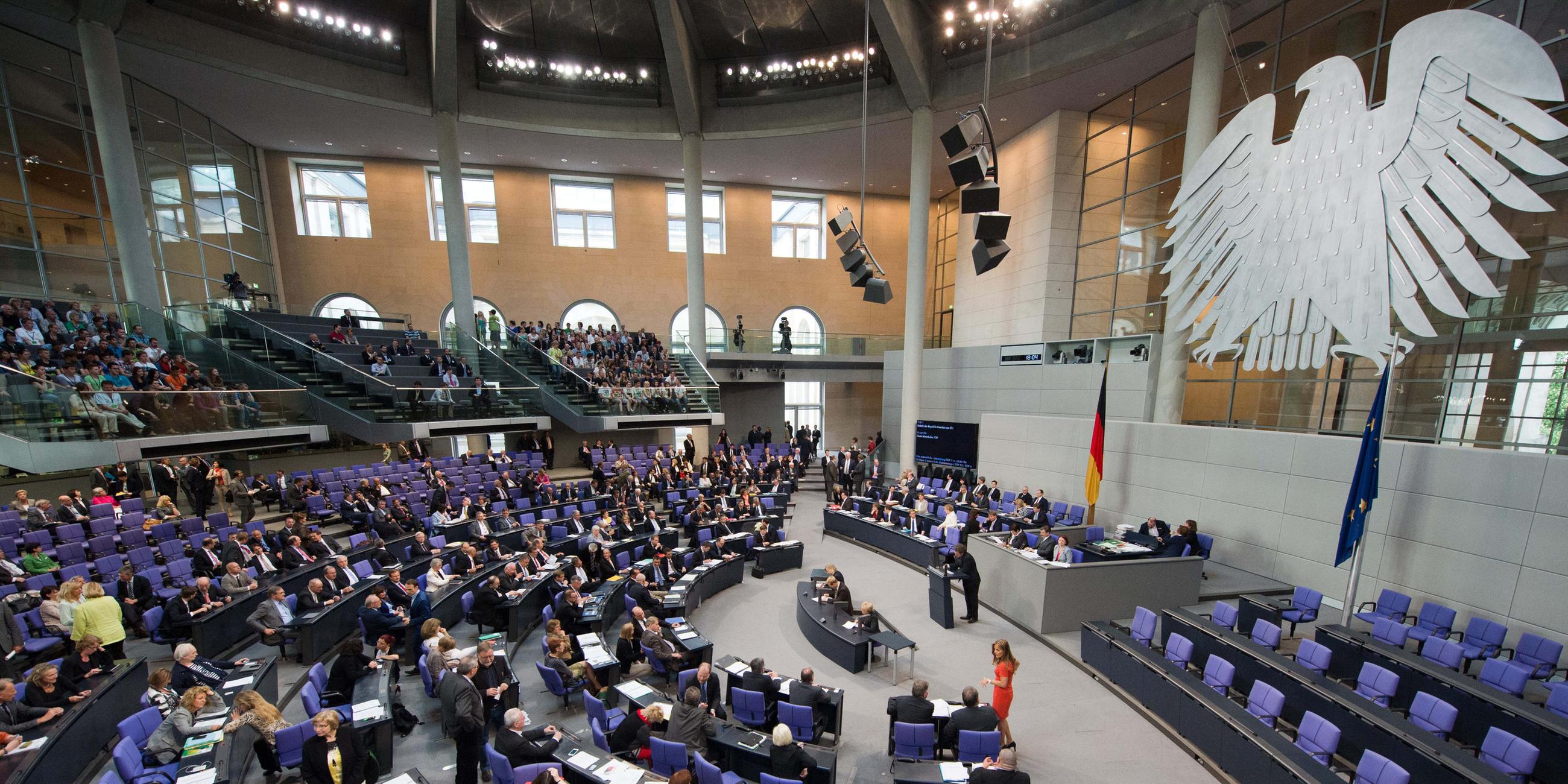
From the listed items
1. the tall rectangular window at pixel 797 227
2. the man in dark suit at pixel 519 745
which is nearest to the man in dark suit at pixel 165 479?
the man in dark suit at pixel 519 745

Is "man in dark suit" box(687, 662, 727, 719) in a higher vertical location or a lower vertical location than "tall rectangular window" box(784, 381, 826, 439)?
lower

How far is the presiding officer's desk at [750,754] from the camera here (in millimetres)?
5555

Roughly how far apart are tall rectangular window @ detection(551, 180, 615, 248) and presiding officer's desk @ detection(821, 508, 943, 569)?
1767 centimetres

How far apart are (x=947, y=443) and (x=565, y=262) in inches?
723

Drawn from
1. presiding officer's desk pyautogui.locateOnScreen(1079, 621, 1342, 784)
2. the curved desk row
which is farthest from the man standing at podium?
the curved desk row

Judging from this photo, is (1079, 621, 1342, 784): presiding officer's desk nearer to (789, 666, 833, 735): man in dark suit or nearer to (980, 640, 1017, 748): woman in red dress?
(980, 640, 1017, 748): woman in red dress

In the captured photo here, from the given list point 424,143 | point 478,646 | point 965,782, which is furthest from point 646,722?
point 424,143

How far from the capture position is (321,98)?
728 inches

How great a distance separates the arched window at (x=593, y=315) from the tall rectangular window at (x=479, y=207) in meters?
4.38

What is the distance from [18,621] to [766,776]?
32.6 ft

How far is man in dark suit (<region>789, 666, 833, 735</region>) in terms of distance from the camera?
6.40 meters

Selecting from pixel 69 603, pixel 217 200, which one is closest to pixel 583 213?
pixel 217 200

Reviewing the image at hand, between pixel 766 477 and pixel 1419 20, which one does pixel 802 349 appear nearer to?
pixel 766 477

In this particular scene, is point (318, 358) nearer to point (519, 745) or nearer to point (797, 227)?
point (519, 745)
